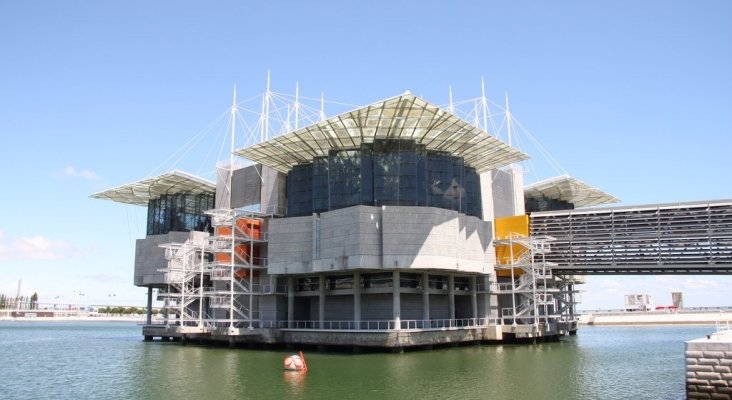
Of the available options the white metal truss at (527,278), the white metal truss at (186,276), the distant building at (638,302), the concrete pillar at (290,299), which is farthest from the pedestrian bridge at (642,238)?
the distant building at (638,302)

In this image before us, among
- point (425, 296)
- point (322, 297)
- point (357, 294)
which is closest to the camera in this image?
point (357, 294)

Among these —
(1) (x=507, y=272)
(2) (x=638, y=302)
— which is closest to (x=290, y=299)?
(1) (x=507, y=272)

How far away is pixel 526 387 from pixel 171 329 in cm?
5429

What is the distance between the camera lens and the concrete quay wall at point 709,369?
2623cm

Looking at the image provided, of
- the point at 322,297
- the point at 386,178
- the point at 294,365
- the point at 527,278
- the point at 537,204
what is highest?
the point at 537,204

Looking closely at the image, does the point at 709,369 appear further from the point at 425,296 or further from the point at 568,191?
the point at 568,191

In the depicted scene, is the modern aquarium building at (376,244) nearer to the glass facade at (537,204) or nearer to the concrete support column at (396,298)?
the concrete support column at (396,298)

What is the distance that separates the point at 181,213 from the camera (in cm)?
9019

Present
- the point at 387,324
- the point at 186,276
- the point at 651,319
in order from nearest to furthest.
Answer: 1. the point at 387,324
2. the point at 186,276
3. the point at 651,319

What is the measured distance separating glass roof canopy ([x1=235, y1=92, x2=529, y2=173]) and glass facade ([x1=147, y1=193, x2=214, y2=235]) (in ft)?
78.2

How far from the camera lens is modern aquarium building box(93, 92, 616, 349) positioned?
59375 millimetres

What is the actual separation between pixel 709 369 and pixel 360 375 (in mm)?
22225

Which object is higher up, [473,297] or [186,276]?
[186,276]

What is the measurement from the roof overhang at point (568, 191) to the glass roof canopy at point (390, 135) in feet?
61.1
